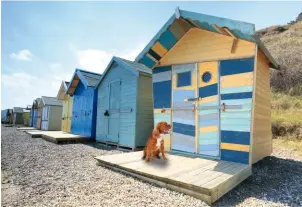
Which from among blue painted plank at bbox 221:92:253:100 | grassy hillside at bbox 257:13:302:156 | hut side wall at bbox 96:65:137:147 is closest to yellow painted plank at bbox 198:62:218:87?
blue painted plank at bbox 221:92:253:100

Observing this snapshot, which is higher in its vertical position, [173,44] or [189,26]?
[189,26]

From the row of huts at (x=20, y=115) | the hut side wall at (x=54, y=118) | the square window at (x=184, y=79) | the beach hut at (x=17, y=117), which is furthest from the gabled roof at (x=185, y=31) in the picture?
the beach hut at (x=17, y=117)

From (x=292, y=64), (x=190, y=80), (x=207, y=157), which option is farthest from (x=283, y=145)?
(x=292, y=64)

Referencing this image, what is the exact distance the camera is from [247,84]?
516 centimetres

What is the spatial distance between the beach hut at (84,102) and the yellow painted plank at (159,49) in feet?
19.3

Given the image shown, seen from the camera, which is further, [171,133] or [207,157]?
[171,133]

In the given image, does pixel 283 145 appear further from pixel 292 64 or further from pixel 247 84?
pixel 292 64

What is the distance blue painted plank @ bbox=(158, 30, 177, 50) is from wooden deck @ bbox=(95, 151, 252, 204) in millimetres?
3365

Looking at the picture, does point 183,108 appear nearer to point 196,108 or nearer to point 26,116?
point 196,108

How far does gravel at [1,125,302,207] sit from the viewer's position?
3.54 m

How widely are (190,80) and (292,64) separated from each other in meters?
15.3

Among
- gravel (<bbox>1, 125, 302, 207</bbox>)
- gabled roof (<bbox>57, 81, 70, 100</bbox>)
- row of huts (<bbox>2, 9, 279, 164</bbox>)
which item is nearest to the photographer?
gravel (<bbox>1, 125, 302, 207</bbox>)

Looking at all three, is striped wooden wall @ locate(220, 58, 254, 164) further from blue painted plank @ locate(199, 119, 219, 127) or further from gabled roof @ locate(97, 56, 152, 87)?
gabled roof @ locate(97, 56, 152, 87)

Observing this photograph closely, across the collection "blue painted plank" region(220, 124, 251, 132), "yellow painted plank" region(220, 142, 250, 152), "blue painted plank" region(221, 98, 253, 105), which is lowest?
"yellow painted plank" region(220, 142, 250, 152)
